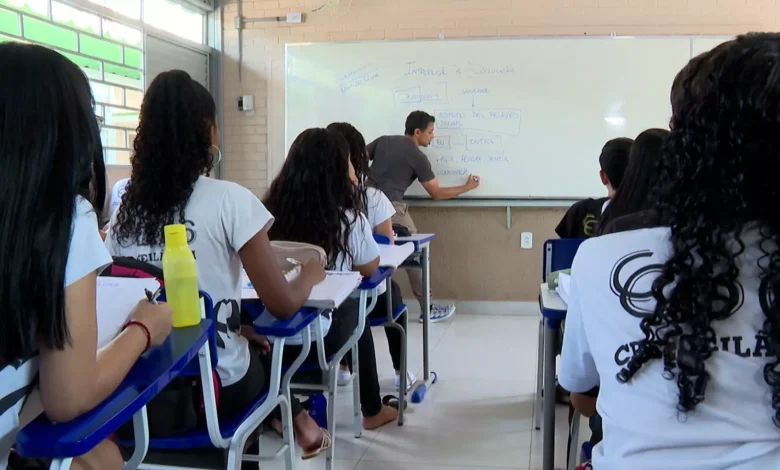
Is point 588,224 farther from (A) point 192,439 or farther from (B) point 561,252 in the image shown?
(A) point 192,439

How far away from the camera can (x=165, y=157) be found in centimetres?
163

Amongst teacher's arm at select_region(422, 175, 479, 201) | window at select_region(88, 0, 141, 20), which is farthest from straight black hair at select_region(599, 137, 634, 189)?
window at select_region(88, 0, 141, 20)

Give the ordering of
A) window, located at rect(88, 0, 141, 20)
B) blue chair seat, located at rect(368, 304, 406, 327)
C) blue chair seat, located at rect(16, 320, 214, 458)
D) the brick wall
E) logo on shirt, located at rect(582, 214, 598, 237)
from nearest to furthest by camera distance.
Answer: blue chair seat, located at rect(16, 320, 214, 458)
logo on shirt, located at rect(582, 214, 598, 237)
blue chair seat, located at rect(368, 304, 406, 327)
window, located at rect(88, 0, 141, 20)
the brick wall

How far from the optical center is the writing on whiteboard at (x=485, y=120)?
Answer: 4520 mm

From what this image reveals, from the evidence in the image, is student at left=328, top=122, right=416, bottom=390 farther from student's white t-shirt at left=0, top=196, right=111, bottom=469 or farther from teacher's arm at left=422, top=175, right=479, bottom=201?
student's white t-shirt at left=0, top=196, right=111, bottom=469

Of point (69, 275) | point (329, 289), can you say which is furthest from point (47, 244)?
point (329, 289)

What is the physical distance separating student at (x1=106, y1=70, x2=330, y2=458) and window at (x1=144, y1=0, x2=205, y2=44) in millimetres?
2854

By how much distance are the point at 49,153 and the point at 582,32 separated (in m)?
4.14

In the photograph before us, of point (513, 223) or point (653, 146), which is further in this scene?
point (513, 223)

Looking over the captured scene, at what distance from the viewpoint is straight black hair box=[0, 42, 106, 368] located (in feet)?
2.86

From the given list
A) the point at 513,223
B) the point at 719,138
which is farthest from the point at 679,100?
the point at 513,223

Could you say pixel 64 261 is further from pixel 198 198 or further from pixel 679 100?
pixel 679 100

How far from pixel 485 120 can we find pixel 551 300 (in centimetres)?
299

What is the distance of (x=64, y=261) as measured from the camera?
2.94ft
